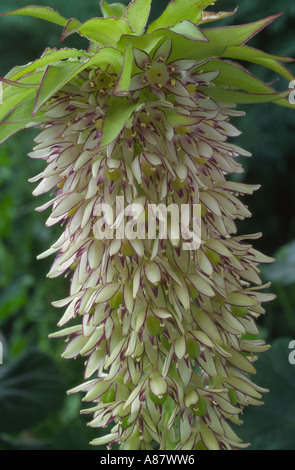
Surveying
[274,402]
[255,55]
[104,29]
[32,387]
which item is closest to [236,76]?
[255,55]

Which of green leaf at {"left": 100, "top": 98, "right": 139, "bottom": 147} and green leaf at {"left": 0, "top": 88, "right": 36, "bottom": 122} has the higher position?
green leaf at {"left": 0, "top": 88, "right": 36, "bottom": 122}

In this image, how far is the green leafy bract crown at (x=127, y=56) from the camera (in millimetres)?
429

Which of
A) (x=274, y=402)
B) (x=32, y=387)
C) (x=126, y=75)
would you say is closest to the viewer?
(x=126, y=75)

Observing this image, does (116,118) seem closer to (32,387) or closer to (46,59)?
(46,59)

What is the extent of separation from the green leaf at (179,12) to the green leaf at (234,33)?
3 cm

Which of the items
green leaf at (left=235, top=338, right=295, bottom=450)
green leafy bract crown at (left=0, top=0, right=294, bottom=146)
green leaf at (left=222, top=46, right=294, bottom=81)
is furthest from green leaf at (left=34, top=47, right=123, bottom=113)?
green leaf at (left=235, top=338, right=295, bottom=450)

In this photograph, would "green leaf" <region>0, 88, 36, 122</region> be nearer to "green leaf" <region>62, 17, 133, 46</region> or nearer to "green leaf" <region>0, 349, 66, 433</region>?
"green leaf" <region>62, 17, 133, 46</region>

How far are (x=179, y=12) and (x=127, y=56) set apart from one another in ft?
0.24

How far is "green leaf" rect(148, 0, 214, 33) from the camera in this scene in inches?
17.7

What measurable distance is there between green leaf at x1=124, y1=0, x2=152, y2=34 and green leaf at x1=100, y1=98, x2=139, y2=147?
0.07 metres

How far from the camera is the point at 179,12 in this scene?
457mm

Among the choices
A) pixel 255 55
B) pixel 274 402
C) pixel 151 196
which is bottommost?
pixel 274 402
